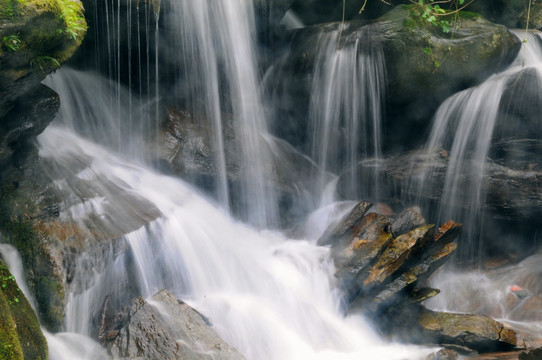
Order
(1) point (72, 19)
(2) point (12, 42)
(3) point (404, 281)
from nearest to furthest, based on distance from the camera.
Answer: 1. (2) point (12, 42)
2. (1) point (72, 19)
3. (3) point (404, 281)

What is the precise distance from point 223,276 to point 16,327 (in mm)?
2902

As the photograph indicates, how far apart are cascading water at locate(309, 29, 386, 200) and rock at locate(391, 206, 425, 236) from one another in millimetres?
1908

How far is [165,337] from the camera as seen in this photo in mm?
4711

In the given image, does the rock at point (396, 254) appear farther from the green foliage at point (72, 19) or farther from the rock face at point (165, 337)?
the green foliage at point (72, 19)

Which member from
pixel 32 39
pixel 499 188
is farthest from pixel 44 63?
pixel 499 188

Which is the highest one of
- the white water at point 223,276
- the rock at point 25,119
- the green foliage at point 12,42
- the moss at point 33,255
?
the green foliage at point 12,42

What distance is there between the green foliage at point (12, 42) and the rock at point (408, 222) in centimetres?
513

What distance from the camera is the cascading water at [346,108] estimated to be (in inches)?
355

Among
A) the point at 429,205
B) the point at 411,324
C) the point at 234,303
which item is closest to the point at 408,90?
the point at 429,205

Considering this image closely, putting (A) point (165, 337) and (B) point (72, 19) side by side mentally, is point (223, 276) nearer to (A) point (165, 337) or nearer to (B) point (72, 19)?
(A) point (165, 337)

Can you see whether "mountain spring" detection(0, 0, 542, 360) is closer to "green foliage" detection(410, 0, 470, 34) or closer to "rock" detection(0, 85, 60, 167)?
"rock" detection(0, 85, 60, 167)

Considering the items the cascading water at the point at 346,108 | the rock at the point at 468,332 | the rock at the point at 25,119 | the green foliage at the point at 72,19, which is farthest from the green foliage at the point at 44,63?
the cascading water at the point at 346,108

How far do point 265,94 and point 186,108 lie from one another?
1.96m

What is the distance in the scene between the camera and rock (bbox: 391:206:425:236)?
275 inches
